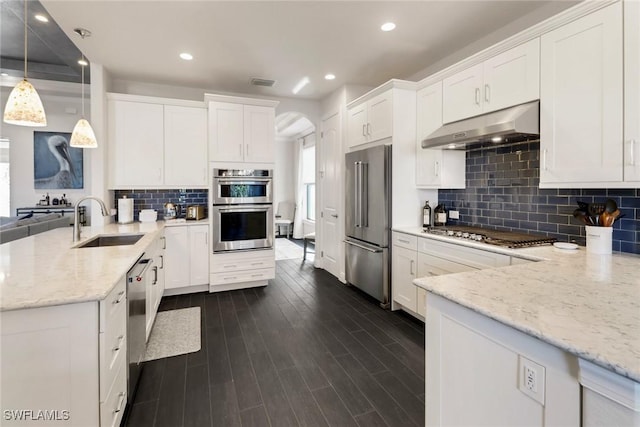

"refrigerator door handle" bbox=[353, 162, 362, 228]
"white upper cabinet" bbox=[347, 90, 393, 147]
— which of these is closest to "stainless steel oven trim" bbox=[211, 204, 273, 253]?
"refrigerator door handle" bbox=[353, 162, 362, 228]

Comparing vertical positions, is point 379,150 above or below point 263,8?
below

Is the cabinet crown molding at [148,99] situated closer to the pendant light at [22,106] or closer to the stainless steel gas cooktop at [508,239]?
the pendant light at [22,106]

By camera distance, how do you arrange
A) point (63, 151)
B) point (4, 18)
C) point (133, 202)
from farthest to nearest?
point (63, 151), point (133, 202), point (4, 18)

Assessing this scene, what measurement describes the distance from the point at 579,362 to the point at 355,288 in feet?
11.2

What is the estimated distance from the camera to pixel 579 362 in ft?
2.62

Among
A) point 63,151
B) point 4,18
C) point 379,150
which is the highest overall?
point 4,18

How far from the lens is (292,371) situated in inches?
89.9

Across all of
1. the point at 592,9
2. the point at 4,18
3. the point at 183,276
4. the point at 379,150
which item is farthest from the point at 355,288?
the point at 4,18

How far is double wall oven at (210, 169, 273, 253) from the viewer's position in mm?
3939

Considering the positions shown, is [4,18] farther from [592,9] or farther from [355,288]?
[592,9]

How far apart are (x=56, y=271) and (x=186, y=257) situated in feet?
7.55

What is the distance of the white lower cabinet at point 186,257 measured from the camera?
3809 mm

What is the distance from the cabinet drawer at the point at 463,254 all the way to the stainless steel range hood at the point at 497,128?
2.98 ft

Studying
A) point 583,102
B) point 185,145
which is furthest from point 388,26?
point 185,145
